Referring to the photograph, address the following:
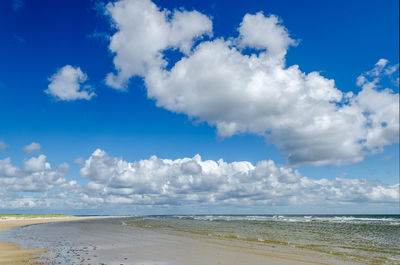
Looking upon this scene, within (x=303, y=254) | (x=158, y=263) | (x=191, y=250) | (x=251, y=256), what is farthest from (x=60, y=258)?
(x=303, y=254)

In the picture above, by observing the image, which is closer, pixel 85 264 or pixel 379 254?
pixel 85 264

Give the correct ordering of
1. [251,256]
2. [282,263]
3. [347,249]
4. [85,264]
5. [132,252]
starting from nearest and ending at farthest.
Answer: [85,264] < [282,263] < [251,256] < [132,252] < [347,249]

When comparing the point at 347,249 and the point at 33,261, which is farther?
the point at 347,249

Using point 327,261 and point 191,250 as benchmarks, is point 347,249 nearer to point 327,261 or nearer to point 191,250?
point 327,261

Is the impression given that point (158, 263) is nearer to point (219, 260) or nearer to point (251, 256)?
point (219, 260)

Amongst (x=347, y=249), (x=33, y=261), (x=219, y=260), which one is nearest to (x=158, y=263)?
(x=219, y=260)

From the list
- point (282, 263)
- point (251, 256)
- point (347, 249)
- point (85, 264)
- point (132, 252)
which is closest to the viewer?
point (85, 264)

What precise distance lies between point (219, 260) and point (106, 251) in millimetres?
11222

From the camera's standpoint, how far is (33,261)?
21.1m

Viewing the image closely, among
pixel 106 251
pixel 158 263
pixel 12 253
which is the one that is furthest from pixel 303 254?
pixel 12 253

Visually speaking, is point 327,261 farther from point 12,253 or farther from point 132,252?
point 12,253

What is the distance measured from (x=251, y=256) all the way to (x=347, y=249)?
11997 mm

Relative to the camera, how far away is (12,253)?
25.6 m

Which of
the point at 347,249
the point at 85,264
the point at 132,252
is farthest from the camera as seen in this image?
the point at 347,249
